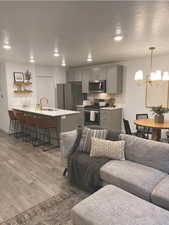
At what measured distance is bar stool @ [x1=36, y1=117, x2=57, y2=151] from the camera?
Answer: 4.24 metres

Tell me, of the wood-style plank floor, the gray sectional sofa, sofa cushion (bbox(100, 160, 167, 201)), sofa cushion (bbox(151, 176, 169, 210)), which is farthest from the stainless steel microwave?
sofa cushion (bbox(151, 176, 169, 210))

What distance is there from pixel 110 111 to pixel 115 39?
2726 mm

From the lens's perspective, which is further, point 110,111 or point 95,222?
point 110,111

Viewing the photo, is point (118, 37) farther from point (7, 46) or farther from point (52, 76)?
point (52, 76)

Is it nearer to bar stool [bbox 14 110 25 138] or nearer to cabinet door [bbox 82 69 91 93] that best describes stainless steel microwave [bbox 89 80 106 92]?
cabinet door [bbox 82 69 91 93]

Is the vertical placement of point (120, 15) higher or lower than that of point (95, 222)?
higher

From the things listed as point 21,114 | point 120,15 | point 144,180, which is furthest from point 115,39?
point 21,114

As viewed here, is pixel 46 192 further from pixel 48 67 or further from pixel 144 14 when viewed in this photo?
pixel 48 67

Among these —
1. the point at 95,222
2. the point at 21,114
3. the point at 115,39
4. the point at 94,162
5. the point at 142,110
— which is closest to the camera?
the point at 95,222

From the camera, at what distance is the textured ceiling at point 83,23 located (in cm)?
197

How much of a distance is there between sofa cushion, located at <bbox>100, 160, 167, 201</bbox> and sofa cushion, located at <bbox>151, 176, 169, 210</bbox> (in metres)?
0.05

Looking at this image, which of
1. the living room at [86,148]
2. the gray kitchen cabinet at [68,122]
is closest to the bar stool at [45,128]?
the living room at [86,148]

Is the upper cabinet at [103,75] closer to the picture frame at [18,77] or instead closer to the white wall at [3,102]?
the picture frame at [18,77]

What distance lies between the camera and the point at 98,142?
2.74 metres
